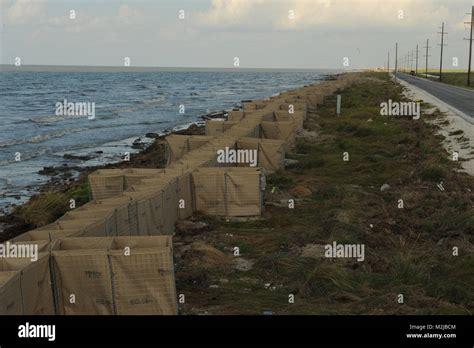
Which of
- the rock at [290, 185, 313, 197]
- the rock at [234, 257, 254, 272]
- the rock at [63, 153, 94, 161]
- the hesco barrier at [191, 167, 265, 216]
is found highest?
the hesco barrier at [191, 167, 265, 216]

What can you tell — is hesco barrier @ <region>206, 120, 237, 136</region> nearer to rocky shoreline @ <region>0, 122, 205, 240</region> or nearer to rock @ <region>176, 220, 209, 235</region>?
rocky shoreline @ <region>0, 122, 205, 240</region>

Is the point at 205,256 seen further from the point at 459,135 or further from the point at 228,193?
the point at 459,135

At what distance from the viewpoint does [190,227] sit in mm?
12672

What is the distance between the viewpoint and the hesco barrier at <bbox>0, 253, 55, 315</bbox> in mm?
6387

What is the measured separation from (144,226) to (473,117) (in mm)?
24902

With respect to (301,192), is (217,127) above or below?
above

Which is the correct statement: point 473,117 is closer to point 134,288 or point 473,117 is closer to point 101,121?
point 134,288

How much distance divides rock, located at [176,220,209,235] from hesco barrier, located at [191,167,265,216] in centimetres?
84

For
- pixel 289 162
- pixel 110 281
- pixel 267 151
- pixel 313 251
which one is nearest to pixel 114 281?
pixel 110 281

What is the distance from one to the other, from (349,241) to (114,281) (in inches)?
199

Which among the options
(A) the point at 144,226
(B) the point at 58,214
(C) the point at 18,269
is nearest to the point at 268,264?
(A) the point at 144,226

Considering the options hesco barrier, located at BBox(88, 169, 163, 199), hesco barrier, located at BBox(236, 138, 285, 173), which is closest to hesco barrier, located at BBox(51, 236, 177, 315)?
hesco barrier, located at BBox(88, 169, 163, 199)

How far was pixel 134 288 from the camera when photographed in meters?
7.61

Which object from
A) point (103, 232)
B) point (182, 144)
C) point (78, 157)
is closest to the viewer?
point (103, 232)
